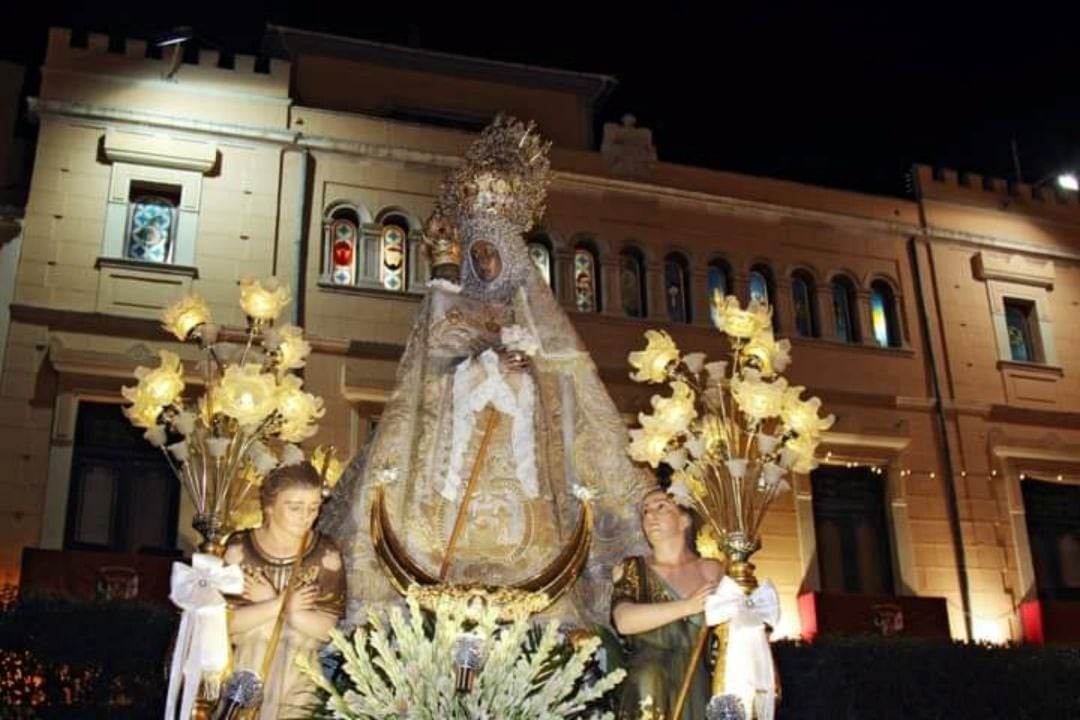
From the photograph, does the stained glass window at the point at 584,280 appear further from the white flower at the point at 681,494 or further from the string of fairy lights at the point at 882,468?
the white flower at the point at 681,494

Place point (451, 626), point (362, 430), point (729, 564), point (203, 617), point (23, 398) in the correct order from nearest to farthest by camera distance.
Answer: point (451, 626), point (203, 617), point (729, 564), point (23, 398), point (362, 430)

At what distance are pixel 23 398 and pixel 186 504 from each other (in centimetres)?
273

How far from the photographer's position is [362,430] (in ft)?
59.6

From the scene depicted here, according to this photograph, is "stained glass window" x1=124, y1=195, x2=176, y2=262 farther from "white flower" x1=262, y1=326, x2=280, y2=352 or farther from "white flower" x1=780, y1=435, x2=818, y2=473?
"white flower" x1=780, y1=435, x2=818, y2=473

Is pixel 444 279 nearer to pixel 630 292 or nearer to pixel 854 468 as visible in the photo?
pixel 630 292

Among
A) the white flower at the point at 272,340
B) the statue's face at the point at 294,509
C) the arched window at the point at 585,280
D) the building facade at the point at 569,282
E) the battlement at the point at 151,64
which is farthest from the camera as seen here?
the arched window at the point at 585,280

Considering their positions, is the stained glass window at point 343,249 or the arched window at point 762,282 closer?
the stained glass window at point 343,249

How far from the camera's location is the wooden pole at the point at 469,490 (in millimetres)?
8141

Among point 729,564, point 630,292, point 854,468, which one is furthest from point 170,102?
point 729,564

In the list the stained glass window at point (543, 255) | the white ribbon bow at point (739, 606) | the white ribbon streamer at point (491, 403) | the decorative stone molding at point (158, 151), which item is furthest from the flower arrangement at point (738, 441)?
the decorative stone molding at point (158, 151)

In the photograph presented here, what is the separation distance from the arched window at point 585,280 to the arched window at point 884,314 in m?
5.39

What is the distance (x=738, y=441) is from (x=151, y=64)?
1375 centimetres

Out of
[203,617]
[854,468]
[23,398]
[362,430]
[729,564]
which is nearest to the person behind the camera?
[203,617]

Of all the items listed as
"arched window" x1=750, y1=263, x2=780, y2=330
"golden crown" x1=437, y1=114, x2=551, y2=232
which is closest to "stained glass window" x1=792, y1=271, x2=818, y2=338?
"arched window" x1=750, y1=263, x2=780, y2=330
